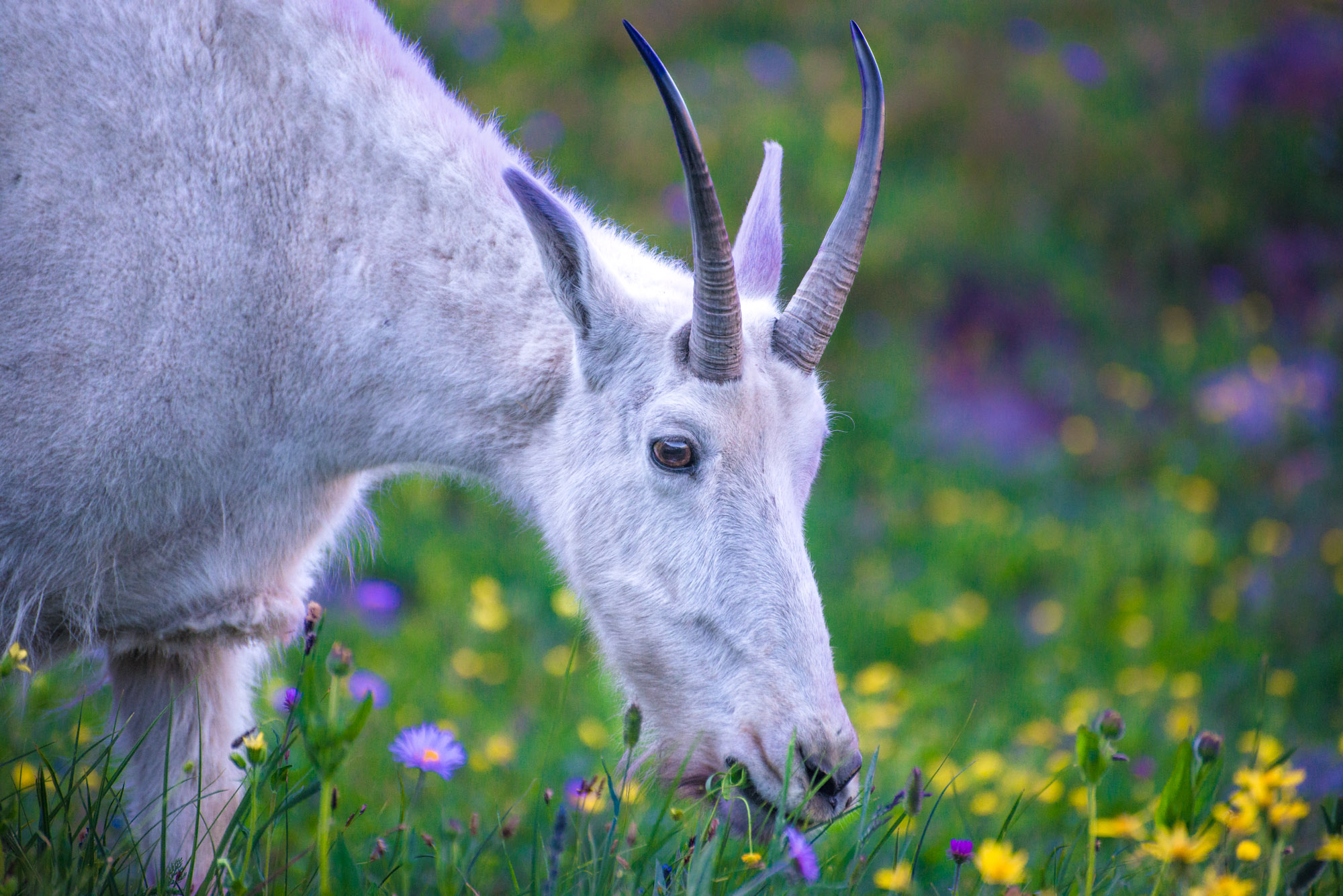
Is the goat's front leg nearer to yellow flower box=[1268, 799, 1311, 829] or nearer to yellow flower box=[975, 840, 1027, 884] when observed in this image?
yellow flower box=[975, 840, 1027, 884]

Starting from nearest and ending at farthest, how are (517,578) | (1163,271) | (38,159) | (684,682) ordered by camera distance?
(38,159) → (684,682) → (517,578) → (1163,271)

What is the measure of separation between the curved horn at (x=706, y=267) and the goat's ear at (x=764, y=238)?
61 centimetres

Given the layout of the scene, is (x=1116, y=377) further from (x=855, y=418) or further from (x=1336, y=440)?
(x=855, y=418)

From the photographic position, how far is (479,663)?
463 centimetres

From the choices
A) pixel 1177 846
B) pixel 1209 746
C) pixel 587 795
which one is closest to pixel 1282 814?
pixel 1209 746

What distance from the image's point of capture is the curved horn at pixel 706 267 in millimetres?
2451

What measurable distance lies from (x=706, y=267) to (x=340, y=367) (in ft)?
3.56

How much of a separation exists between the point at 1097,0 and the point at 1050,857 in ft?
37.5

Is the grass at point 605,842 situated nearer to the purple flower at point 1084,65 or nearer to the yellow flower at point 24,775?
the yellow flower at point 24,775

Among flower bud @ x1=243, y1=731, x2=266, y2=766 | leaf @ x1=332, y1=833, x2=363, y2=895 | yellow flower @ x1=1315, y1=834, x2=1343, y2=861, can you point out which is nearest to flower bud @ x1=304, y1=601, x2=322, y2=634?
flower bud @ x1=243, y1=731, x2=266, y2=766

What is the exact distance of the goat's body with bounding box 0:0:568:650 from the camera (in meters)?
2.54

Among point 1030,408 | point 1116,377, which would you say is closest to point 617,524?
point 1030,408

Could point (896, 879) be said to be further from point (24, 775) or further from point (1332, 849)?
point (24, 775)

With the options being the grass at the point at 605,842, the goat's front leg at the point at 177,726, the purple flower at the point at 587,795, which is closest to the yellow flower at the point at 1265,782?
the grass at the point at 605,842
